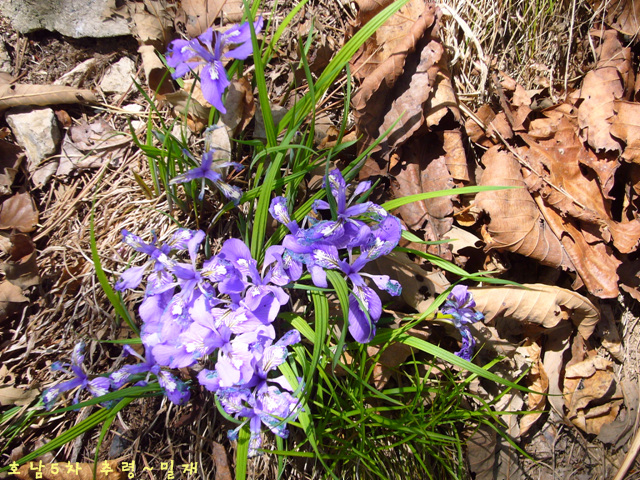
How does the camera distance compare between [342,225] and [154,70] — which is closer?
[342,225]

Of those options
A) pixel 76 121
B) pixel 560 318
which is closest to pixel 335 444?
pixel 560 318

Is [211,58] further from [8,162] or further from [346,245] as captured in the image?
[8,162]

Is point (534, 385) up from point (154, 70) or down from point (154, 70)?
down

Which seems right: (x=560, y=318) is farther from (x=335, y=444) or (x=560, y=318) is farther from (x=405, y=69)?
(x=405, y=69)

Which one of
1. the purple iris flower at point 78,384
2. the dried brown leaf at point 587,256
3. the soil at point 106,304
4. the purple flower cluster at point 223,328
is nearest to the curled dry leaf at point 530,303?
the dried brown leaf at point 587,256

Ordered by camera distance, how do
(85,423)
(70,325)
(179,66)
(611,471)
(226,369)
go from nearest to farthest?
(226,369) < (85,423) < (179,66) < (70,325) < (611,471)

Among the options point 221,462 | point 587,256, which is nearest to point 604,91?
point 587,256

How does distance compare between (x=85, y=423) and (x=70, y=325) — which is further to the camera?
(x=70, y=325)
